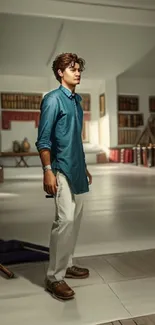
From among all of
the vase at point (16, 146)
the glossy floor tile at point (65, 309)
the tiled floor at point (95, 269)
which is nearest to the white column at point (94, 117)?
the vase at point (16, 146)

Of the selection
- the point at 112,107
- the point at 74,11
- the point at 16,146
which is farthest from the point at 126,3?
the point at 16,146

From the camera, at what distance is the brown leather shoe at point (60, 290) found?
1537mm

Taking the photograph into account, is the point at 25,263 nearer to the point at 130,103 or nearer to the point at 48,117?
the point at 48,117

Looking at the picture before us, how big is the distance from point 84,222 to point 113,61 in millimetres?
7495

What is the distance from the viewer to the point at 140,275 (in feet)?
6.05

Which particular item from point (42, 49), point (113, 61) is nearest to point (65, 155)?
point (42, 49)

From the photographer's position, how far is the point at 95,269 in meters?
1.95

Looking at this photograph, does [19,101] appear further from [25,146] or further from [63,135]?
[63,135]

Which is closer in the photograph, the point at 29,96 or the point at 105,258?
the point at 105,258

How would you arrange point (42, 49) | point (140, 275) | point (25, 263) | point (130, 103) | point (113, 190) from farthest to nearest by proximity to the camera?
point (130, 103) → point (42, 49) → point (113, 190) → point (25, 263) → point (140, 275)

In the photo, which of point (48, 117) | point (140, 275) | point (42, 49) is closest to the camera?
point (48, 117)

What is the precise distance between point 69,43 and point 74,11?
2806 millimetres

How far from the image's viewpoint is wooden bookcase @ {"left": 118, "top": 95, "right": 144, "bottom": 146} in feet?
38.5

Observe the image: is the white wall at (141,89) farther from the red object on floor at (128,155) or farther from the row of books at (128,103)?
the red object on floor at (128,155)
